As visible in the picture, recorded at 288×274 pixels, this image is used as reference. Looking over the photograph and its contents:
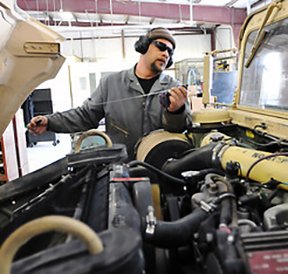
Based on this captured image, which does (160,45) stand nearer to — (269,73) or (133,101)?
(133,101)

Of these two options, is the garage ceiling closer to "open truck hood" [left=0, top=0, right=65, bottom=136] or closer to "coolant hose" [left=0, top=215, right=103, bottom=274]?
"open truck hood" [left=0, top=0, right=65, bottom=136]

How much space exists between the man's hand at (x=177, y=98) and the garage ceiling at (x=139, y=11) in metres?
5.01

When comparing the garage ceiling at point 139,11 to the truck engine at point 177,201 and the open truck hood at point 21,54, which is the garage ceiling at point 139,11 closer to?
the truck engine at point 177,201

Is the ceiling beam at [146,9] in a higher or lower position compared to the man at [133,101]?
higher

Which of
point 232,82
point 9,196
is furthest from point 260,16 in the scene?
point 232,82

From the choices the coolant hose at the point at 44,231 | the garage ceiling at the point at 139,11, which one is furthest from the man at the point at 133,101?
the garage ceiling at the point at 139,11

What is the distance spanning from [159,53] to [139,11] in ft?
18.1

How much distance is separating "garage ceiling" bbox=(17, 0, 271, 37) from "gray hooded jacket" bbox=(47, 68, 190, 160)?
4514mm

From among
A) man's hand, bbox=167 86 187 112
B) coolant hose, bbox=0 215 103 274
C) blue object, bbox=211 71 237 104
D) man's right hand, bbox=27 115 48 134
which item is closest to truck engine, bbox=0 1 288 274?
coolant hose, bbox=0 215 103 274

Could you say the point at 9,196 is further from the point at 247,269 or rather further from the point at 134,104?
the point at 134,104

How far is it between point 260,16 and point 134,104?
962mm

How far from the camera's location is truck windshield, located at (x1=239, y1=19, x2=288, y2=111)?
186 centimetres

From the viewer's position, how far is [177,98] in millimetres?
2072

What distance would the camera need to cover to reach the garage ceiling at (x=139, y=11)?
691cm
